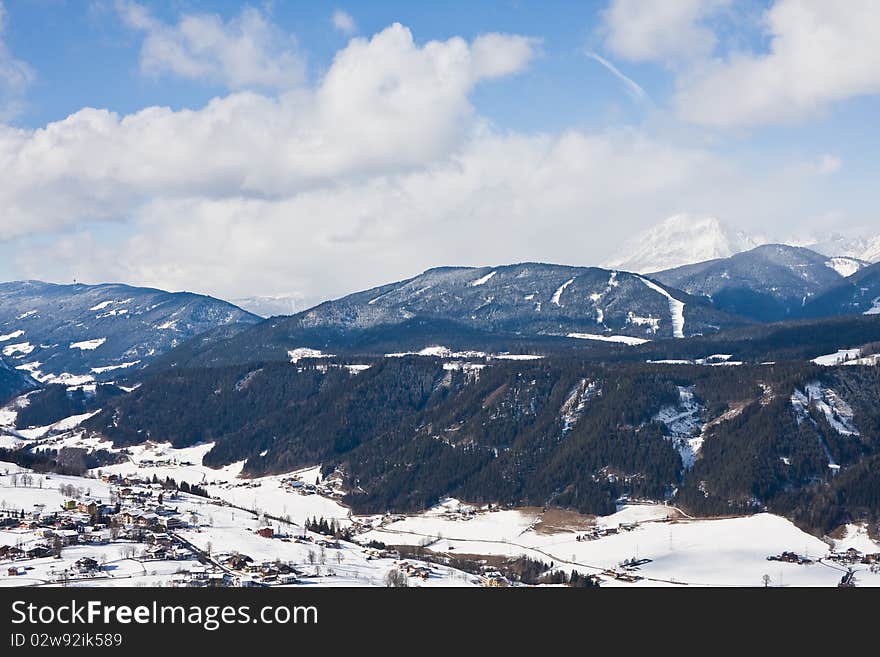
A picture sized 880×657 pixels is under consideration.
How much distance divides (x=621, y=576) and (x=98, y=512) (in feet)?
296

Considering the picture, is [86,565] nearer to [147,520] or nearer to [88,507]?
[147,520]

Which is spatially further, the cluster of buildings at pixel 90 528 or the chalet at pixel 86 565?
the cluster of buildings at pixel 90 528

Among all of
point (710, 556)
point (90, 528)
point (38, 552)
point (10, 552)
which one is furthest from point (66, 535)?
point (710, 556)

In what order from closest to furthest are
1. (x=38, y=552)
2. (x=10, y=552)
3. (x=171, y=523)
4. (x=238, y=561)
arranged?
(x=10, y=552) → (x=38, y=552) → (x=238, y=561) → (x=171, y=523)

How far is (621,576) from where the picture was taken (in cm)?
16600

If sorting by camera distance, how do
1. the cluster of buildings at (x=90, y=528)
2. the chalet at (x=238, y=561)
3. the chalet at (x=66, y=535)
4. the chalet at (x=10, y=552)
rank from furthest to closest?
the chalet at (x=66, y=535)
the chalet at (x=238, y=561)
the cluster of buildings at (x=90, y=528)
the chalet at (x=10, y=552)

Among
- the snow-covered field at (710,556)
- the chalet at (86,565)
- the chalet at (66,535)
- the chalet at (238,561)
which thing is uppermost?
the chalet at (66,535)

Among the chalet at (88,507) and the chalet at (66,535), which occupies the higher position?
the chalet at (88,507)

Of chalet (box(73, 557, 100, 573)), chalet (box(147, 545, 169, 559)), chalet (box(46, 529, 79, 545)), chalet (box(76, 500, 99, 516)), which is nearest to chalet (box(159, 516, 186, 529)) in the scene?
chalet (box(76, 500, 99, 516))

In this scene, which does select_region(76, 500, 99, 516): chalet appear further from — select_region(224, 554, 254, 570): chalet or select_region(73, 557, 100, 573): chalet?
select_region(73, 557, 100, 573): chalet

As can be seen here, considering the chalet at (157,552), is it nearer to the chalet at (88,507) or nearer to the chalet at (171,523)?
the chalet at (171,523)

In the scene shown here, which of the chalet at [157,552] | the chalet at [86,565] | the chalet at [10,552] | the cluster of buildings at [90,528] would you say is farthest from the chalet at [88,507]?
the chalet at [86,565]

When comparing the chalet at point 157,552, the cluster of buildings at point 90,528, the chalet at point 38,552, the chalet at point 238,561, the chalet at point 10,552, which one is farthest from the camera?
the chalet at point 157,552
